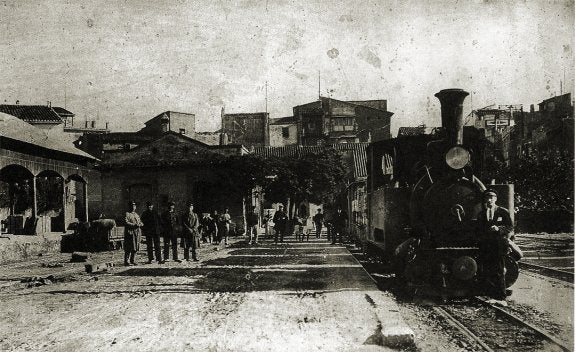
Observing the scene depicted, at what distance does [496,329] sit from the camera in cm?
596

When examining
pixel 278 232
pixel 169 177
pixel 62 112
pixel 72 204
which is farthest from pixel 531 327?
pixel 62 112

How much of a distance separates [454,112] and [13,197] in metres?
21.7

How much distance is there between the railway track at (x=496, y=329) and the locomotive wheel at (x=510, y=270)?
1.70 feet

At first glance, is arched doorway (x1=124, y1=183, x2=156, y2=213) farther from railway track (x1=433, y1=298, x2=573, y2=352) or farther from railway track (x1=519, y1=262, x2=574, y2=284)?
railway track (x1=433, y1=298, x2=573, y2=352)

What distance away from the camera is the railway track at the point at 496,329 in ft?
17.1

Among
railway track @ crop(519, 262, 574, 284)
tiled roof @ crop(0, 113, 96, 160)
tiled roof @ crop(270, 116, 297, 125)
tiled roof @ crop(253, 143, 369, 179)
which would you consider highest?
tiled roof @ crop(270, 116, 297, 125)

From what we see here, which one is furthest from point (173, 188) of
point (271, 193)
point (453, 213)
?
point (453, 213)

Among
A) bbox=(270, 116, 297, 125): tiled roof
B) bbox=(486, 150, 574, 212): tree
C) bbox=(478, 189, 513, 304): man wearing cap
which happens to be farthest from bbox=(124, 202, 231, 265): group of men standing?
bbox=(270, 116, 297, 125): tiled roof

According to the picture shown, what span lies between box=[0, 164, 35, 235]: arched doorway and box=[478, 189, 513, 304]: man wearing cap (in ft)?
47.1

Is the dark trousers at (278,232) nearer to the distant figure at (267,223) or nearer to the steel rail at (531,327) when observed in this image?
the distant figure at (267,223)

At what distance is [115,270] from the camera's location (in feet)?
38.7

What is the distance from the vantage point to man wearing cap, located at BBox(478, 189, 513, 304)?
7121mm

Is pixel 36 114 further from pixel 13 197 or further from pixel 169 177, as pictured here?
pixel 13 197

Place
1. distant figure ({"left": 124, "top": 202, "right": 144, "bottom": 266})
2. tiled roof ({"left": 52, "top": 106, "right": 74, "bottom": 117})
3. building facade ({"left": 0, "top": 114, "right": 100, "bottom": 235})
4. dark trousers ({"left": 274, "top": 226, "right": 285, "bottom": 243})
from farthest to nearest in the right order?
tiled roof ({"left": 52, "top": 106, "right": 74, "bottom": 117}) < dark trousers ({"left": 274, "top": 226, "right": 285, "bottom": 243}) < building facade ({"left": 0, "top": 114, "right": 100, "bottom": 235}) < distant figure ({"left": 124, "top": 202, "right": 144, "bottom": 266})
